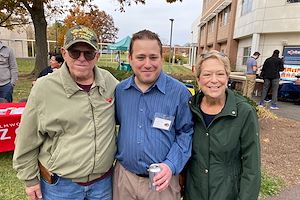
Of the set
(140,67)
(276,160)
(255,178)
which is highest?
(140,67)

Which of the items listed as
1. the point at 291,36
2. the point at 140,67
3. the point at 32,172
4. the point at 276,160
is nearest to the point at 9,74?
the point at 32,172

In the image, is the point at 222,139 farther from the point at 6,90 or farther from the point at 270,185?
the point at 6,90

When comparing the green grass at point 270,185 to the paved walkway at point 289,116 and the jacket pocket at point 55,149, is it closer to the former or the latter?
the paved walkway at point 289,116

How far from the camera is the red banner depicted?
14.1ft

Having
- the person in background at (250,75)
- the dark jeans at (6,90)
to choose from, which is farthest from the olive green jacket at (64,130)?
the person in background at (250,75)

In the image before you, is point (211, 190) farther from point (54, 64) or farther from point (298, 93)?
point (298, 93)

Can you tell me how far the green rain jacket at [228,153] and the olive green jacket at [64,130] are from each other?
699 mm

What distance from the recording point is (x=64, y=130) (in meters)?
1.97

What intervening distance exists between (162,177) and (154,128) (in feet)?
1.15

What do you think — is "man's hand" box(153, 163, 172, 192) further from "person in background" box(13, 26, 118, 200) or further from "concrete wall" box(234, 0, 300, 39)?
"concrete wall" box(234, 0, 300, 39)

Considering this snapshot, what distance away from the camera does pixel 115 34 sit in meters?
70.5

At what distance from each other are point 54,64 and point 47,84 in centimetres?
476

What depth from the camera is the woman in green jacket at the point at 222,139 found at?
1975 millimetres

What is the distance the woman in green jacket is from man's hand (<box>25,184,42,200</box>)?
1.22m
